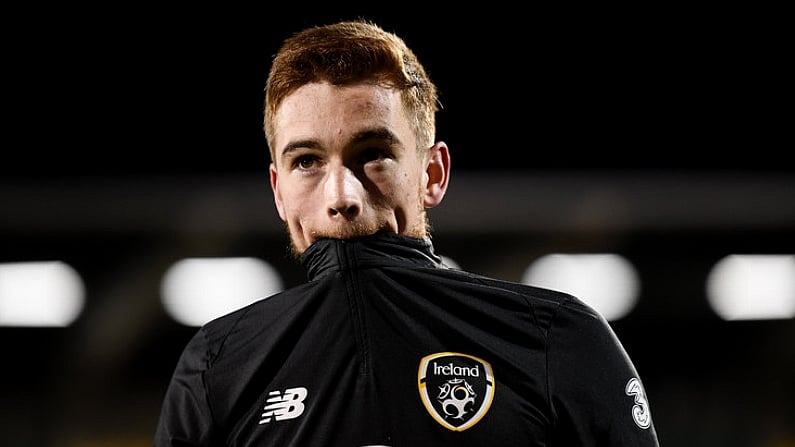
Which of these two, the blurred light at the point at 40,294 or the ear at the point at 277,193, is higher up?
the blurred light at the point at 40,294

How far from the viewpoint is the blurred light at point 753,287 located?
6094mm

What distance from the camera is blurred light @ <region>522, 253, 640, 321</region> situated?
5805mm

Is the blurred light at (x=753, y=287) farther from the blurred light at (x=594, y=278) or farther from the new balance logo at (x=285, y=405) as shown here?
the new balance logo at (x=285, y=405)

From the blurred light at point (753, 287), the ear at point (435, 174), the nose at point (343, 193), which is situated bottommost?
the nose at point (343, 193)

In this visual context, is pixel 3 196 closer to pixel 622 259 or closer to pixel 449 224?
pixel 449 224

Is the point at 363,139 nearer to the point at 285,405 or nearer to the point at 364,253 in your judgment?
the point at 364,253

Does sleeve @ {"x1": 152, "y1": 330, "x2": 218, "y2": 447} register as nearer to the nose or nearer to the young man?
the young man

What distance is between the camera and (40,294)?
19.4 feet

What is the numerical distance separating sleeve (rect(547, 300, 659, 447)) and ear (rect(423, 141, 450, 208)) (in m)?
0.28

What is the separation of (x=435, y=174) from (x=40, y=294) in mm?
5073

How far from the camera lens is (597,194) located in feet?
19.7

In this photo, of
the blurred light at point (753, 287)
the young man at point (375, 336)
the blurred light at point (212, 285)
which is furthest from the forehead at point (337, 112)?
the blurred light at point (753, 287)

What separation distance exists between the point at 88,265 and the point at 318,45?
4.94 meters

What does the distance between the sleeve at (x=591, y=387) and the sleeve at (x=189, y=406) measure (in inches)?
15.3
